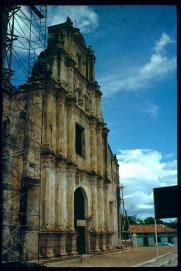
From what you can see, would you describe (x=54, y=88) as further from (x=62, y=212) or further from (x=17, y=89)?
(x=62, y=212)

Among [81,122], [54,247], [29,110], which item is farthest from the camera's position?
[81,122]

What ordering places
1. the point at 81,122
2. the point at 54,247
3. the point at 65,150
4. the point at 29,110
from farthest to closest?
the point at 81,122, the point at 65,150, the point at 29,110, the point at 54,247

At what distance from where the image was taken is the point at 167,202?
5941 millimetres

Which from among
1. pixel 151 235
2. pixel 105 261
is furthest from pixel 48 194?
pixel 151 235

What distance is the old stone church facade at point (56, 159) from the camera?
17250 mm

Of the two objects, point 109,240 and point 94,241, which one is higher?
point 94,241

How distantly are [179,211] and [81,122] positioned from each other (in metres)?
19.9

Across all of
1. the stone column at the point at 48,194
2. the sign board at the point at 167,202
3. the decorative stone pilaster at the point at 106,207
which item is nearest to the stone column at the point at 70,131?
the stone column at the point at 48,194

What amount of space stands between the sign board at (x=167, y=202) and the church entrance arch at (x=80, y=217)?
16079 millimetres

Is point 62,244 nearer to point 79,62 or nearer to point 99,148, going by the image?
point 99,148

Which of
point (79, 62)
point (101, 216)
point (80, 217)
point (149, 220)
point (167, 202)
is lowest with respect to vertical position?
point (149, 220)

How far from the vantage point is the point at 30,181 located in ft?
57.4

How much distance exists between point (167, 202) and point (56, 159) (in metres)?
13.5

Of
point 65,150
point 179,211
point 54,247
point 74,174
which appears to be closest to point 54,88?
point 65,150
